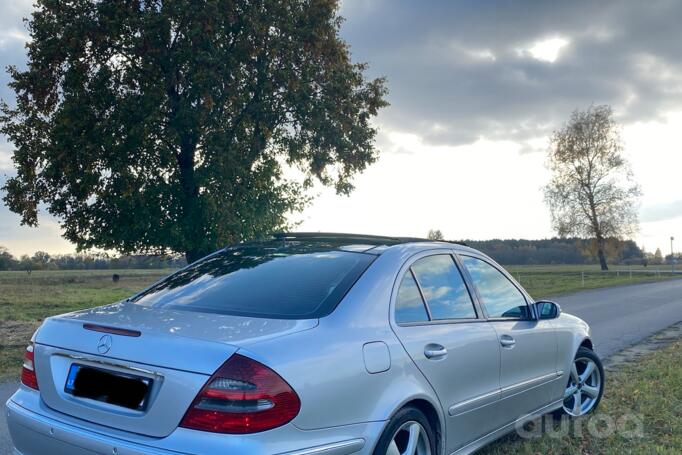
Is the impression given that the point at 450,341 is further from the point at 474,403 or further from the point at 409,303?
the point at 474,403

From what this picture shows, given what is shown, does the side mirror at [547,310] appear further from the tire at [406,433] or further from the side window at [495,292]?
the tire at [406,433]

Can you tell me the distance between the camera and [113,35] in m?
14.8

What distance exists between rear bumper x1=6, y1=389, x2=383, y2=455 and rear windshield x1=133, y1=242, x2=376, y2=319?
611 mm

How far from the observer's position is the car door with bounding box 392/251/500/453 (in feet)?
11.5

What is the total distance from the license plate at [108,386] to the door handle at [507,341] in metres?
2.46

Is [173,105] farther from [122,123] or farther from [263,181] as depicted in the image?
[263,181]

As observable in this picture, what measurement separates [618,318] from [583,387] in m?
9.39

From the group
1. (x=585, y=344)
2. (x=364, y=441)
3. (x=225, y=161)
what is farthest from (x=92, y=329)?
(x=225, y=161)

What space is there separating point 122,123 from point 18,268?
62.6m

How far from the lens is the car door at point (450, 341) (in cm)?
351

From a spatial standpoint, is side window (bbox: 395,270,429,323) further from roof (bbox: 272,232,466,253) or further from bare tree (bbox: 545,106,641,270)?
bare tree (bbox: 545,106,641,270)

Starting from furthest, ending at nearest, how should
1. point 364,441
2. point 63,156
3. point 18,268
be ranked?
point 18,268
point 63,156
point 364,441

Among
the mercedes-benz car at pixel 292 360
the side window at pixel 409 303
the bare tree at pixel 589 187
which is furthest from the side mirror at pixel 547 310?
the bare tree at pixel 589 187

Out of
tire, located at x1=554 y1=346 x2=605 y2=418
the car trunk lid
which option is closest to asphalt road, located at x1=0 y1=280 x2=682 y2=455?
the car trunk lid
